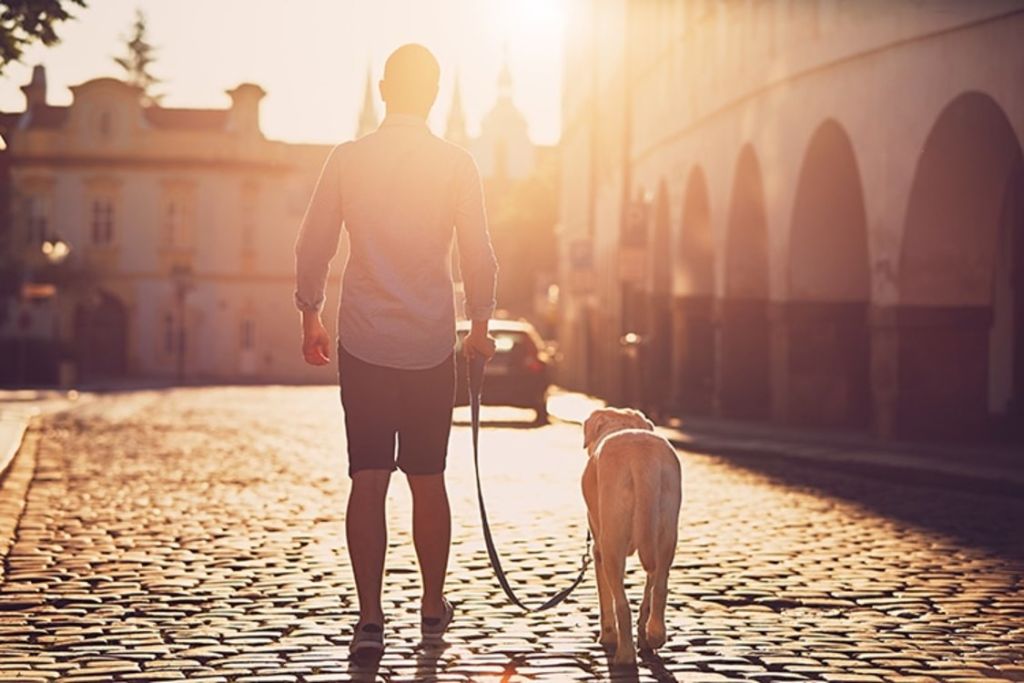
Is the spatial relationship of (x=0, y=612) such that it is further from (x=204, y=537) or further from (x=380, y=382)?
(x=204, y=537)

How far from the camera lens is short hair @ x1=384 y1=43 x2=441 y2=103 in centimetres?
762

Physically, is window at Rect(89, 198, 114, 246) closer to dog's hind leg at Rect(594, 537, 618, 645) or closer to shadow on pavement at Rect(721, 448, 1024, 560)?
shadow on pavement at Rect(721, 448, 1024, 560)

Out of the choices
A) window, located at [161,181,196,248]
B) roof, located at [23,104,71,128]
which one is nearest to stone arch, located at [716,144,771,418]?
window, located at [161,181,196,248]

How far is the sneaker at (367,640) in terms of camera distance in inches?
277

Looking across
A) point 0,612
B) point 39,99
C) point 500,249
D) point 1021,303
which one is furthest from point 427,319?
point 500,249

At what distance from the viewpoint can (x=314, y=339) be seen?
24.5 ft

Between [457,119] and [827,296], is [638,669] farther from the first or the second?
[457,119]

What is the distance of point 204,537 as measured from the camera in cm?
1173

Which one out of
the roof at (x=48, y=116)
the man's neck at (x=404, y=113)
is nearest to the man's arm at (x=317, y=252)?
the man's neck at (x=404, y=113)

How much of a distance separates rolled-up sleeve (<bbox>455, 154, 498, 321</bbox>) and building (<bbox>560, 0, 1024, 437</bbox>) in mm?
10958

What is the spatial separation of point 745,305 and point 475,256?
22.1 m

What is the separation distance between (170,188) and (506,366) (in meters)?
50.0

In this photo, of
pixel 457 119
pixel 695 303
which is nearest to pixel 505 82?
pixel 457 119

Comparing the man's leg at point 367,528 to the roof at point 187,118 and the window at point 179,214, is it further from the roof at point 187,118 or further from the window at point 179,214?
the roof at point 187,118
